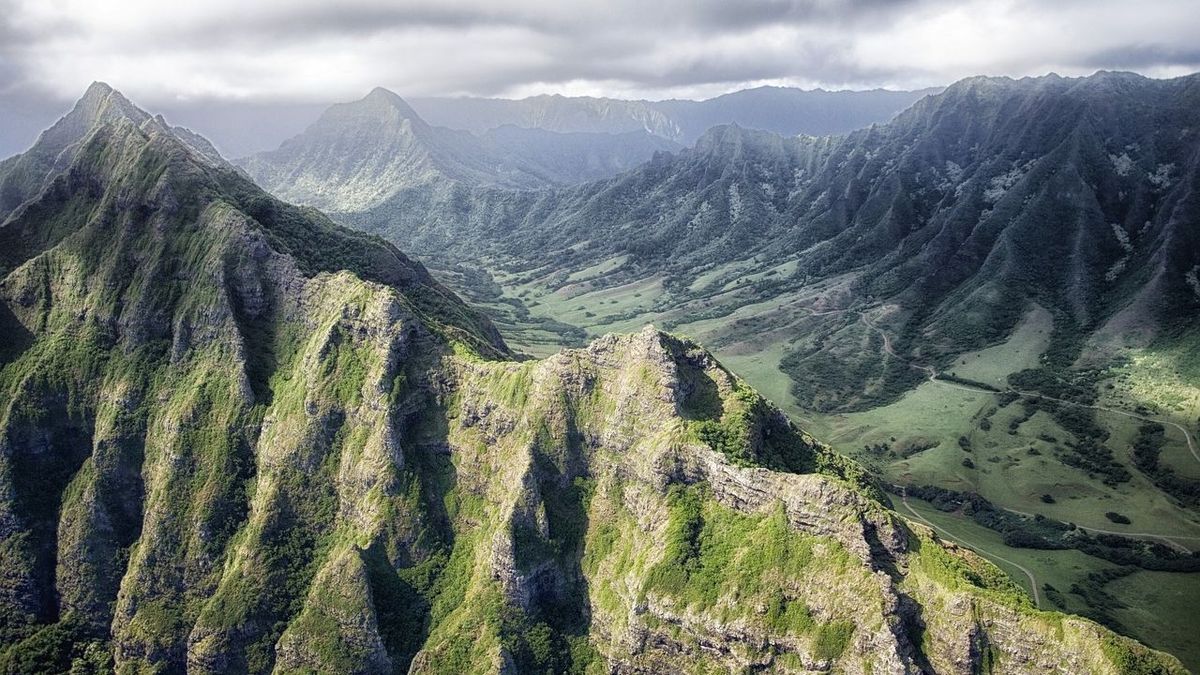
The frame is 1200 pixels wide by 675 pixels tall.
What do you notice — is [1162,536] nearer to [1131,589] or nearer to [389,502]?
[1131,589]

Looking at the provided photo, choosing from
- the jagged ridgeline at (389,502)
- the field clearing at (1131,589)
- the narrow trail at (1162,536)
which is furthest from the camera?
the narrow trail at (1162,536)

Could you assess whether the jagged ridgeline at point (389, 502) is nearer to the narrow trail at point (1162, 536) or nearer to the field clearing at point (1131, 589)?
the field clearing at point (1131, 589)

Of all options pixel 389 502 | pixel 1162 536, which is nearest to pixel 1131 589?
pixel 1162 536

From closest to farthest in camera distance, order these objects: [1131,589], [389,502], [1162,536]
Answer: [389,502] < [1131,589] < [1162,536]

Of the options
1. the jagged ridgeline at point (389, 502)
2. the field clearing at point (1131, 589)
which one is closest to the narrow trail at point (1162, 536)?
the field clearing at point (1131, 589)

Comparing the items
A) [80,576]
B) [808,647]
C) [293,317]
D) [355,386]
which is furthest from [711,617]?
[80,576]

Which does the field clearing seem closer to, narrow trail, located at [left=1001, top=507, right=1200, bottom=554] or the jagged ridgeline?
narrow trail, located at [left=1001, top=507, right=1200, bottom=554]

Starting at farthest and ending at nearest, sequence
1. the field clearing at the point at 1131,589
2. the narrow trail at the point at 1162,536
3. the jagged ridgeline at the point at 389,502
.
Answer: the narrow trail at the point at 1162,536
the field clearing at the point at 1131,589
the jagged ridgeline at the point at 389,502

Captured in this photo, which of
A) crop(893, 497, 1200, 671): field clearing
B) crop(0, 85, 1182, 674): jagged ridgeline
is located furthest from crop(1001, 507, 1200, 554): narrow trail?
crop(0, 85, 1182, 674): jagged ridgeline
